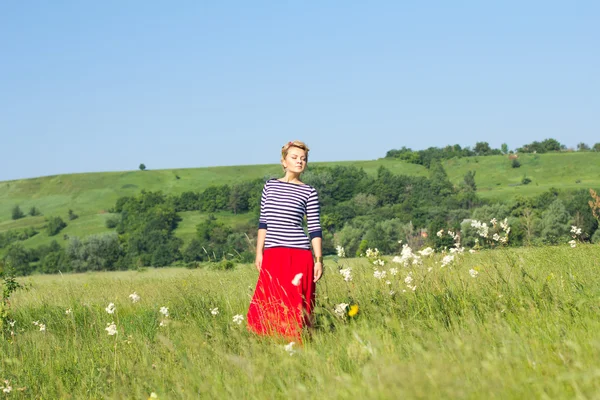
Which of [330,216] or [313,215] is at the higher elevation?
[313,215]

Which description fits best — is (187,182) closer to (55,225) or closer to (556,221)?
(55,225)

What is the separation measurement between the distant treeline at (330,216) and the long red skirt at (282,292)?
59731 mm

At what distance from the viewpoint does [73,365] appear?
5.33 meters

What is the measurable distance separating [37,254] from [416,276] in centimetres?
11250

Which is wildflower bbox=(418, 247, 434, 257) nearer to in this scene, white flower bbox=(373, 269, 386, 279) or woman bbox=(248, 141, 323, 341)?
white flower bbox=(373, 269, 386, 279)

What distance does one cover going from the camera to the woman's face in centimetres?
614

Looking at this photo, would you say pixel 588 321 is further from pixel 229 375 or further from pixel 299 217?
pixel 299 217

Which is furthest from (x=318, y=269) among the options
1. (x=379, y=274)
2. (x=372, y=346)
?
(x=372, y=346)

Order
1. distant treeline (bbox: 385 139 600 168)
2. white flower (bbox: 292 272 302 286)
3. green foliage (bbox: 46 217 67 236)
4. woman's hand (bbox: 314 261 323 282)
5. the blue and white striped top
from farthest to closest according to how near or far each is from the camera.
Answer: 1. distant treeline (bbox: 385 139 600 168)
2. green foliage (bbox: 46 217 67 236)
3. the blue and white striped top
4. woman's hand (bbox: 314 261 323 282)
5. white flower (bbox: 292 272 302 286)

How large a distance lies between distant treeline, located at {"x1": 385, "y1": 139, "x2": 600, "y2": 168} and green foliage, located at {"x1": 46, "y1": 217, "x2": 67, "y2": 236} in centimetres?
8723

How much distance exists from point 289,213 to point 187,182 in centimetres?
15571

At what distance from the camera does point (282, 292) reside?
19.4 ft

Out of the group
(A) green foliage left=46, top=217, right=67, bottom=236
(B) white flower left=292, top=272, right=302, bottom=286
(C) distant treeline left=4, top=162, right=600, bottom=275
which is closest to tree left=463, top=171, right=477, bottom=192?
(C) distant treeline left=4, top=162, right=600, bottom=275

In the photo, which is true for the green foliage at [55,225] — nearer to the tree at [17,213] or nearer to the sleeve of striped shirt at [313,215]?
the tree at [17,213]
